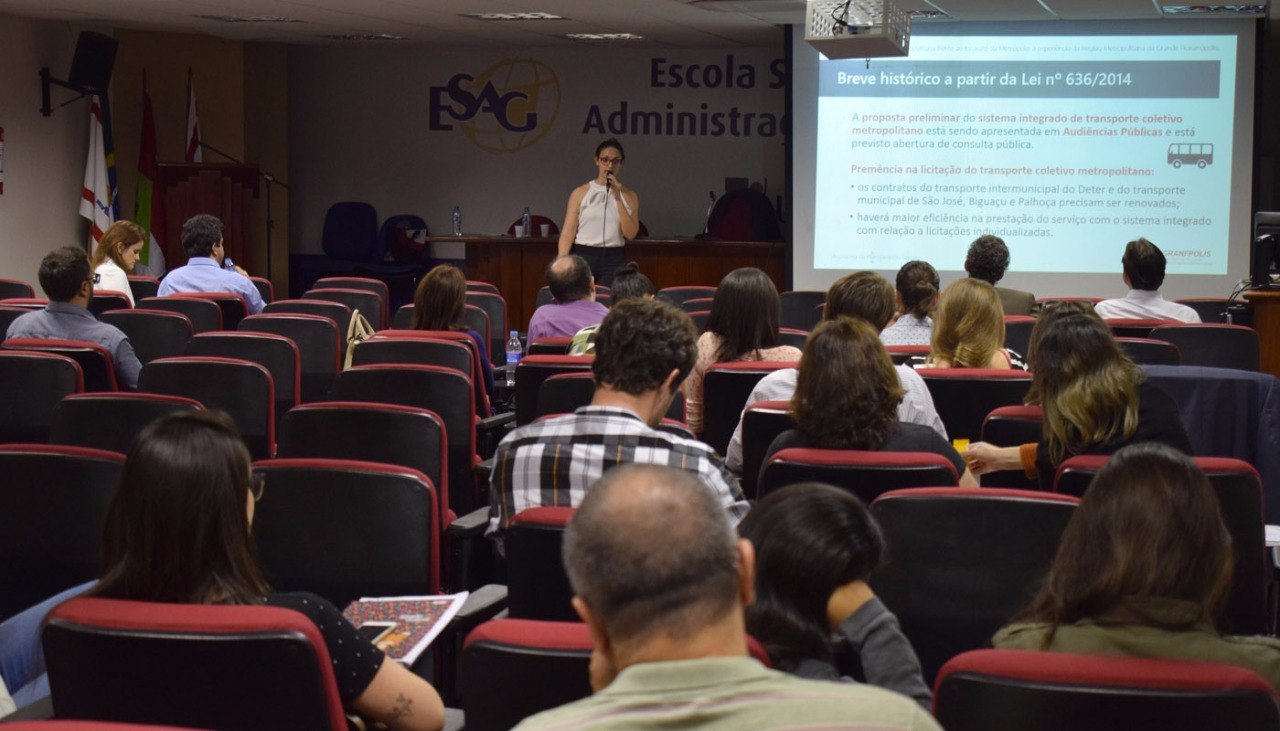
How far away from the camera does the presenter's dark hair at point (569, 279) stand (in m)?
6.85

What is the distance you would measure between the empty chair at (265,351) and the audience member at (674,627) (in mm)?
4503

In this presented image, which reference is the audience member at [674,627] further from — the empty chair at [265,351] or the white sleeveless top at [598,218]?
the white sleeveless top at [598,218]

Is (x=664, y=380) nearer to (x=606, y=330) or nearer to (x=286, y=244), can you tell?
(x=606, y=330)

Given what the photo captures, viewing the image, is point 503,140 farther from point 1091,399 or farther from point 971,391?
point 1091,399

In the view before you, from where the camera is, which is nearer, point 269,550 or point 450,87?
point 269,550

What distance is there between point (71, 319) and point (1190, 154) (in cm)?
781

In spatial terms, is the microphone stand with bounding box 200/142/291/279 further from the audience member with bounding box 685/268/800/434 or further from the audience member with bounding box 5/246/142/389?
the audience member with bounding box 685/268/800/434

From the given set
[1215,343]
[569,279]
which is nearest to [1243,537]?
[1215,343]

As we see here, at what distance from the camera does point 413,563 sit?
3.22 metres

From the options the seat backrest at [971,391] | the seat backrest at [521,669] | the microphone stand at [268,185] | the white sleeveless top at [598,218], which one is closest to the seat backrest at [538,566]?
the seat backrest at [521,669]

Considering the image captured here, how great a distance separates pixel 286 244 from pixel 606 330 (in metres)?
12.6

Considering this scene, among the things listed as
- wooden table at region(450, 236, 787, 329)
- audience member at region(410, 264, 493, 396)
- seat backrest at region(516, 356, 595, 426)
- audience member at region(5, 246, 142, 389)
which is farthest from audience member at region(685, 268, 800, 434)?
wooden table at region(450, 236, 787, 329)

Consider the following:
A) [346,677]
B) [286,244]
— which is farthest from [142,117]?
[346,677]

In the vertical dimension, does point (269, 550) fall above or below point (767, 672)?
below
